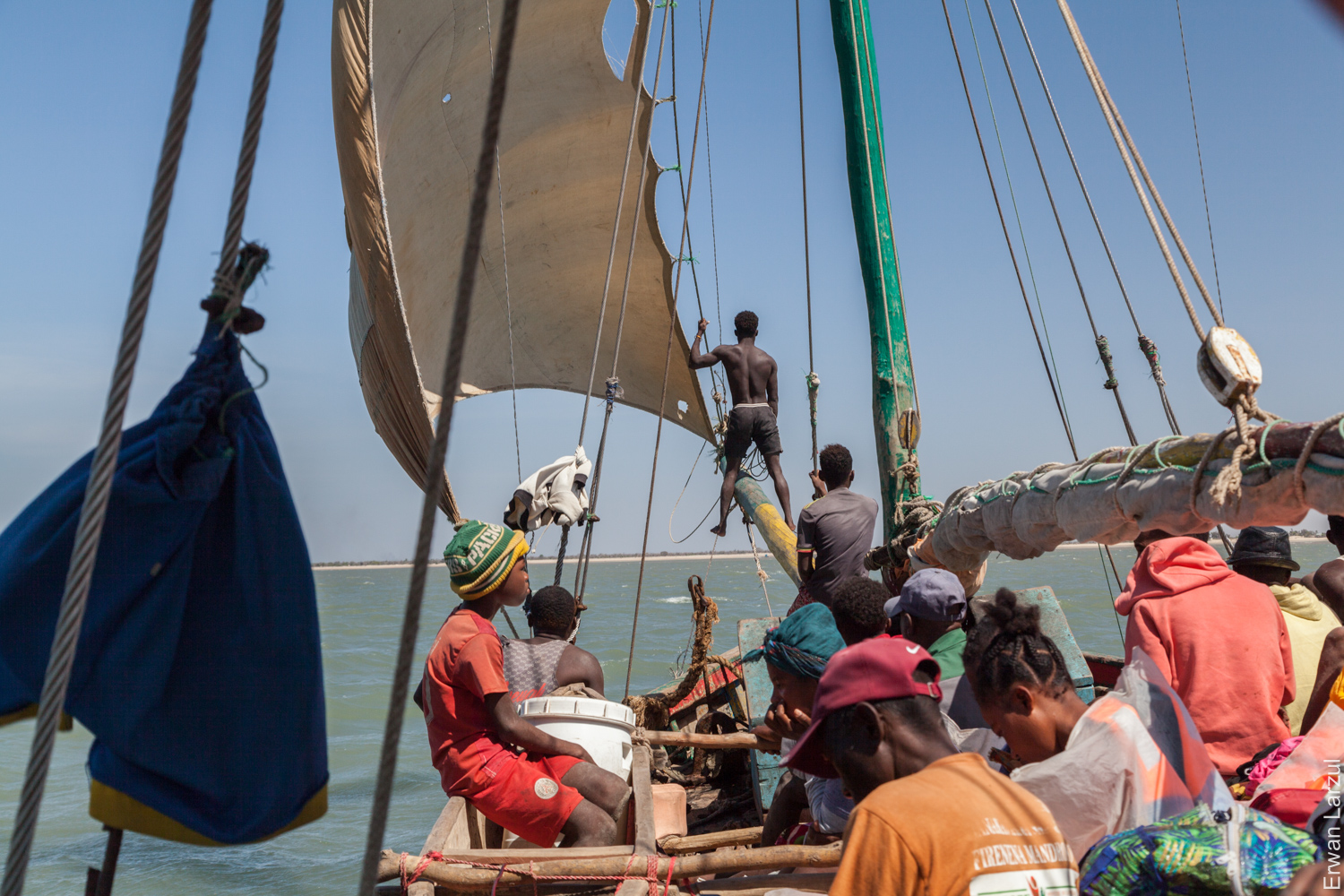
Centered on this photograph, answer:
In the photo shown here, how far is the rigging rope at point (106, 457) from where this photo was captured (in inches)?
38.4

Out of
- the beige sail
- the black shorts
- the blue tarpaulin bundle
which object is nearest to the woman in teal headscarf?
the blue tarpaulin bundle

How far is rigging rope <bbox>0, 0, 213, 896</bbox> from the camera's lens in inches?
38.4

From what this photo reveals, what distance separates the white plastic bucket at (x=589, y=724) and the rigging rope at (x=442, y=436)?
75.7 inches

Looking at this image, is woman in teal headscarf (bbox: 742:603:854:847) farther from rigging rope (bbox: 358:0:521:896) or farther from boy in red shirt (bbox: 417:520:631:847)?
rigging rope (bbox: 358:0:521:896)

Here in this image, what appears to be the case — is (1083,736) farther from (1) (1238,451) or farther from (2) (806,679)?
(2) (806,679)

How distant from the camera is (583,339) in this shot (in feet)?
36.5

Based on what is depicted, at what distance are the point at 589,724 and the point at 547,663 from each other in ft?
1.23

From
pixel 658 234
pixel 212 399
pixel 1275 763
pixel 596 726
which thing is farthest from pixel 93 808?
pixel 658 234

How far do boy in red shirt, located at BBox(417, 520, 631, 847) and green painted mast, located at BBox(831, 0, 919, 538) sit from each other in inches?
76.6

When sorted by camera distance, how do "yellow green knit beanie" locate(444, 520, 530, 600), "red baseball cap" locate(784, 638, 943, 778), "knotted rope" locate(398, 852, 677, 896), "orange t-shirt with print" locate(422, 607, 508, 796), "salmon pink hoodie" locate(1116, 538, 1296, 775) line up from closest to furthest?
"red baseball cap" locate(784, 638, 943, 778), "knotted rope" locate(398, 852, 677, 896), "salmon pink hoodie" locate(1116, 538, 1296, 775), "orange t-shirt with print" locate(422, 607, 508, 796), "yellow green knit beanie" locate(444, 520, 530, 600)

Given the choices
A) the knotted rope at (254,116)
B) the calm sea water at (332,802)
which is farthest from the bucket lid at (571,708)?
the calm sea water at (332,802)

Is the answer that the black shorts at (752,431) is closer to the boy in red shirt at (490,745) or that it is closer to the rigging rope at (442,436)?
the boy in red shirt at (490,745)

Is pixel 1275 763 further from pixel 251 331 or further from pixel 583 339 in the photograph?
pixel 583 339

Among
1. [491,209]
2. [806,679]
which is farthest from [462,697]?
[491,209]
